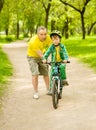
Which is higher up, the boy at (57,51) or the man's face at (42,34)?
the man's face at (42,34)

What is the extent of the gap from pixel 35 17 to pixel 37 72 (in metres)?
52.1

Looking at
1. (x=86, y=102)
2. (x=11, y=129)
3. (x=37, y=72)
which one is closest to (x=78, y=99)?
(x=86, y=102)

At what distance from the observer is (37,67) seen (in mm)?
10008

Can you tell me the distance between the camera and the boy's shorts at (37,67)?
9.98 m

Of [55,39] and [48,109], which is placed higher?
[55,39]

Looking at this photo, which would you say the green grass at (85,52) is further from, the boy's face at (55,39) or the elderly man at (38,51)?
the boy's face at (55,39)

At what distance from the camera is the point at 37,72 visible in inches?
393

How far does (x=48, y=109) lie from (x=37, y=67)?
1.58 meters

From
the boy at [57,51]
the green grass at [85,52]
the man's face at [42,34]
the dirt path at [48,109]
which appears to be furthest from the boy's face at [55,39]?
the green grass at [85,52]

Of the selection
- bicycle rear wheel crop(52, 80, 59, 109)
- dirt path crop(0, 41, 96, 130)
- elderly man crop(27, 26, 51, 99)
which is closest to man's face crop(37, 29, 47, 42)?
elderly man crop(27, 26, 51, 99)

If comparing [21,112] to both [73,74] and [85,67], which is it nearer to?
[73,74]

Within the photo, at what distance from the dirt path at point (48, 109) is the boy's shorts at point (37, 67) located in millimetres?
613

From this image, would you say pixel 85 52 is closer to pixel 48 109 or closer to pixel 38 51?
pixel 38 51

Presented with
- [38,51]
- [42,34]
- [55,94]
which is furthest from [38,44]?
[55,94]
